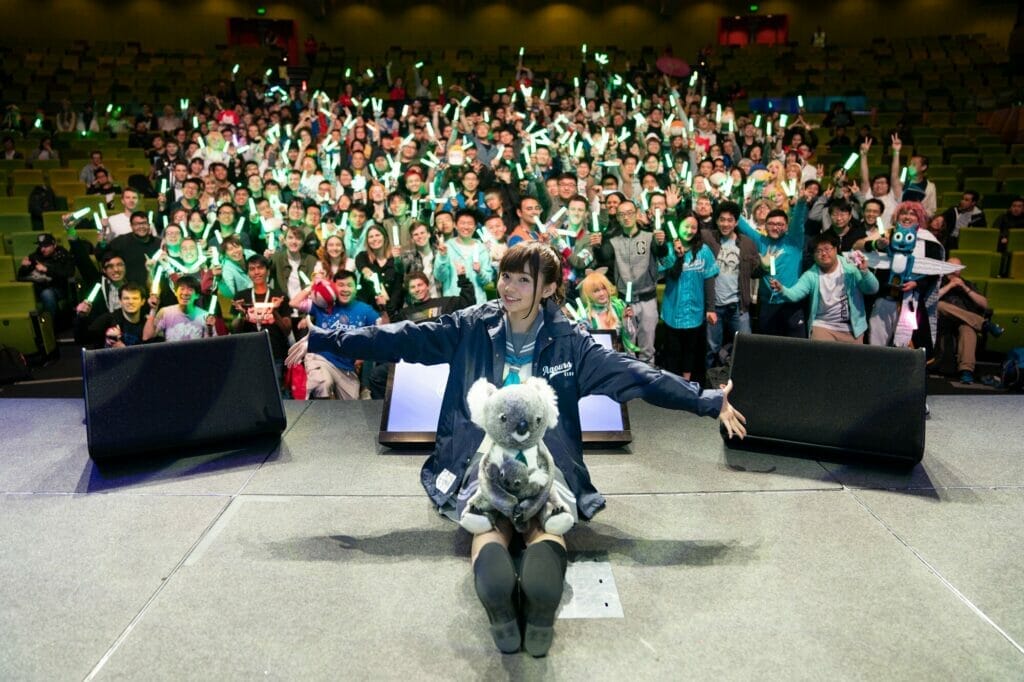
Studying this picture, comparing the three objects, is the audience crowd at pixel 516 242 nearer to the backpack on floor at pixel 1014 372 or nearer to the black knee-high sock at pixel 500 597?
the backpack on floor at pixel 1014 372

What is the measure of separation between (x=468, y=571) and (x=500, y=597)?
1.81 feet

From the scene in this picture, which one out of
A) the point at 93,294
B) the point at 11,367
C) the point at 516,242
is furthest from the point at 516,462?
the point at 11,367

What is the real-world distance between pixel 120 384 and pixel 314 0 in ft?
59.8

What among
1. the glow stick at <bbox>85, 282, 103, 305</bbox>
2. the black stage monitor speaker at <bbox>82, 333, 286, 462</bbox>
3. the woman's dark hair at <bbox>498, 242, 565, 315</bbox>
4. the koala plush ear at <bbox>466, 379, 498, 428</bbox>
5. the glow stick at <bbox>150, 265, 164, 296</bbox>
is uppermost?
the woman's dark hair at <bbox>498, 242, 565, 315</bbox>

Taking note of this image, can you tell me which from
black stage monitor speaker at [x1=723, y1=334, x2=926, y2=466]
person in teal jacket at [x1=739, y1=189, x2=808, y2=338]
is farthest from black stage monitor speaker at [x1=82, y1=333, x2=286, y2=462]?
person in teal jacket at [x1=739, y1=189, x2=808, y2=338]

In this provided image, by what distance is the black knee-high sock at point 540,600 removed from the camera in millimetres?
2178

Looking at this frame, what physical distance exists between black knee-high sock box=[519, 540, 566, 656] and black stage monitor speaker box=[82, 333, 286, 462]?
2.09m

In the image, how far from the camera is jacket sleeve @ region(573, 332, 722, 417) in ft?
8.48

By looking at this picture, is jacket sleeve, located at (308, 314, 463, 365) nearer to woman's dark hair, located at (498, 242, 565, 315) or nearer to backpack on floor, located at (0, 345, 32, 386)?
woman's dark hair, located at (498, 242, 565, 315)

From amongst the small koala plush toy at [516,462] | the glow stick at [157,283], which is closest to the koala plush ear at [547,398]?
the small koala plush toy at [516,462]

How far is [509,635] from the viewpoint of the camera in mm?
2209

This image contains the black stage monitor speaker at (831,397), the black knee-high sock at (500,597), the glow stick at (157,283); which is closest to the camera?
the black knee-high sock at (500,597)

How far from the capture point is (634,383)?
2.68 meters

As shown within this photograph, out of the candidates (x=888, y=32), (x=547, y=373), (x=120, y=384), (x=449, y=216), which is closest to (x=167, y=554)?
(x=120, y=384)
